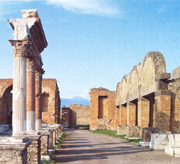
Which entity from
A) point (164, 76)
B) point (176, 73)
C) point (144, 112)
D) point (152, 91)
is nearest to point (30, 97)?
point (164, 76)

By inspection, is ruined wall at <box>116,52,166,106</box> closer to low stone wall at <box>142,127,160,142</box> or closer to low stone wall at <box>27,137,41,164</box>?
→ low stone wall at <box>142,127,160,142</box>

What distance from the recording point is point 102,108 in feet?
108

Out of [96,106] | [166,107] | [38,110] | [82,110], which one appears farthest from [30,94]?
[82,110]

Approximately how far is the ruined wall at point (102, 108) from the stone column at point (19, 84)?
2386 cm

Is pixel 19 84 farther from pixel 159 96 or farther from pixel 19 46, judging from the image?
pixel 159 96

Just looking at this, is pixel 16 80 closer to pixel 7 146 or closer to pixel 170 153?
pixel 7 146

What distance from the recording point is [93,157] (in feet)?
32.7

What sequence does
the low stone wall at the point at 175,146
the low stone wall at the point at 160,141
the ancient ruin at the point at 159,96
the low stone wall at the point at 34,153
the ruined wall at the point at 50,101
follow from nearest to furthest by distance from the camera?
1. the low stone wall at the point at 34,153
2. the low stone wall at the point at 175,146
3. the low stone wall at the point at 160,141
4. the ancient ruin at the point at 159,96
5. the ruined wall at the point at 50,101

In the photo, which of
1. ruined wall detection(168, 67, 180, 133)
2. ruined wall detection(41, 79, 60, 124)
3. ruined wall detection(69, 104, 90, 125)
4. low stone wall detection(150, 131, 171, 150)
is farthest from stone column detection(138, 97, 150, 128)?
ruined wall detection(69, 104, 90, 125)

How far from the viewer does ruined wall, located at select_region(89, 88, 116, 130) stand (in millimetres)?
31859

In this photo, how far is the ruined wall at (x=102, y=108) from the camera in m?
31.9

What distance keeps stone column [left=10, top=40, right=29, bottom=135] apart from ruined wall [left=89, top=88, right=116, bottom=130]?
78.3 feet

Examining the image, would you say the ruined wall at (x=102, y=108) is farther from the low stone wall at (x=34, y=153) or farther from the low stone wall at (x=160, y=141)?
the low stone wall at (x=34, y=153)

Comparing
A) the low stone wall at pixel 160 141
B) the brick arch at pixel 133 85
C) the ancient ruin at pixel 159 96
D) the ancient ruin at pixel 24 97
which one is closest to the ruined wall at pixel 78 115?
the brick arch at pixel 133 85
